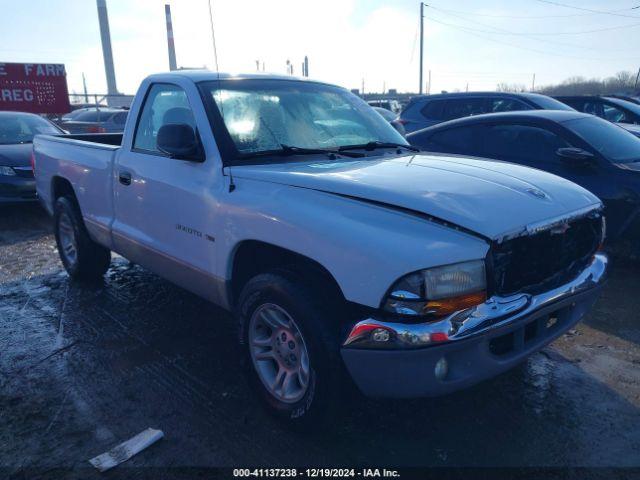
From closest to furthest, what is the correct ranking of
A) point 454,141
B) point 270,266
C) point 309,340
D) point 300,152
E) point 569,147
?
point 309,340 → point 270,266 → point 300,152 → point 569,147 → point 454,141

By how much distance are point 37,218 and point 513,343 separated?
809 cm

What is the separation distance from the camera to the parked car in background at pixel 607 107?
9883 mm

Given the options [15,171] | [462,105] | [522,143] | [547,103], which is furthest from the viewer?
[462,105]

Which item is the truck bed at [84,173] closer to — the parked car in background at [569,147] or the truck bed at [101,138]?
the truck bed at [101,138]

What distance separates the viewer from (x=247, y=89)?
3.50m

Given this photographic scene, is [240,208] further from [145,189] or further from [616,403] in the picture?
[616,403]

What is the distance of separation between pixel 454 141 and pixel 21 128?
301 inches

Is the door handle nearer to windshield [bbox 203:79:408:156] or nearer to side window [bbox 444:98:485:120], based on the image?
windshield [bbox 203:79:408:156]

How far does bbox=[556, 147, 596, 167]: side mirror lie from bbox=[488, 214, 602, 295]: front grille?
2285 millimetres

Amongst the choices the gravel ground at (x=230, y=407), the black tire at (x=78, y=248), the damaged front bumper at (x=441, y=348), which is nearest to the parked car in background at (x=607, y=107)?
the gravel ground at (x=230, y=407)

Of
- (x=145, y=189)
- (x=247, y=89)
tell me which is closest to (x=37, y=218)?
(x=145, y=189)

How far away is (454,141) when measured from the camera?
635 centimetres

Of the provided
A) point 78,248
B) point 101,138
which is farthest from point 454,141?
point 78,248

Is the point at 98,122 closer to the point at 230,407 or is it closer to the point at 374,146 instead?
the point at 374,146
